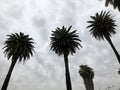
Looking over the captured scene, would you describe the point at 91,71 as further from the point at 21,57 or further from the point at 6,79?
the point at 6,79

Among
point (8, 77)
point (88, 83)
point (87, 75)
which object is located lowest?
point (8, 77)

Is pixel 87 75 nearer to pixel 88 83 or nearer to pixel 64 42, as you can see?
pixel 88 83

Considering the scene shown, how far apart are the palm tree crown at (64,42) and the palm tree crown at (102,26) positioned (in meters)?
5.86

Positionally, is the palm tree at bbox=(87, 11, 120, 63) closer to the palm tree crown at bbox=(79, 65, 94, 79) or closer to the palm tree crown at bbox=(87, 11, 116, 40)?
the palm tree crown at bbox=(87, 11, 116, 40)

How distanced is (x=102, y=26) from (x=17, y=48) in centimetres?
2408

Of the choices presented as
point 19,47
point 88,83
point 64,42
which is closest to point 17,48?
point 19,47

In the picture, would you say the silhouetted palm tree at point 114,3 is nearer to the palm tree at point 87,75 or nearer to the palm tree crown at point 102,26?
the palm tree crown at point 102,26

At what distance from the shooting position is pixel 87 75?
176 feet

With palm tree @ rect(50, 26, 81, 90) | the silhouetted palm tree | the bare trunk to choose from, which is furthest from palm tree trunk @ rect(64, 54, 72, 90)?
the silhouetted palm tree

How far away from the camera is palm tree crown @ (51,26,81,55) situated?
150ft

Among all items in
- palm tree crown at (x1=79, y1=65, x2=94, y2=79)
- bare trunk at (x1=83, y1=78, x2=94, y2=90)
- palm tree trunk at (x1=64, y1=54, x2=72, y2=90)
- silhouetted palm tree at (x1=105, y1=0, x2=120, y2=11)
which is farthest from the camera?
palm tree crown at (x1=79, y1=65, x2=94, y2=79)

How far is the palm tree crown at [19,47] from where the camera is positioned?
145 ft

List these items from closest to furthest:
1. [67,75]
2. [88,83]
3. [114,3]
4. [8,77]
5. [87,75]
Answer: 1. [114,3]
2. [8,77]
3. [67,75]
4. [88,83]
5. [87,75]

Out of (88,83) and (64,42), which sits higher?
(64,42)
